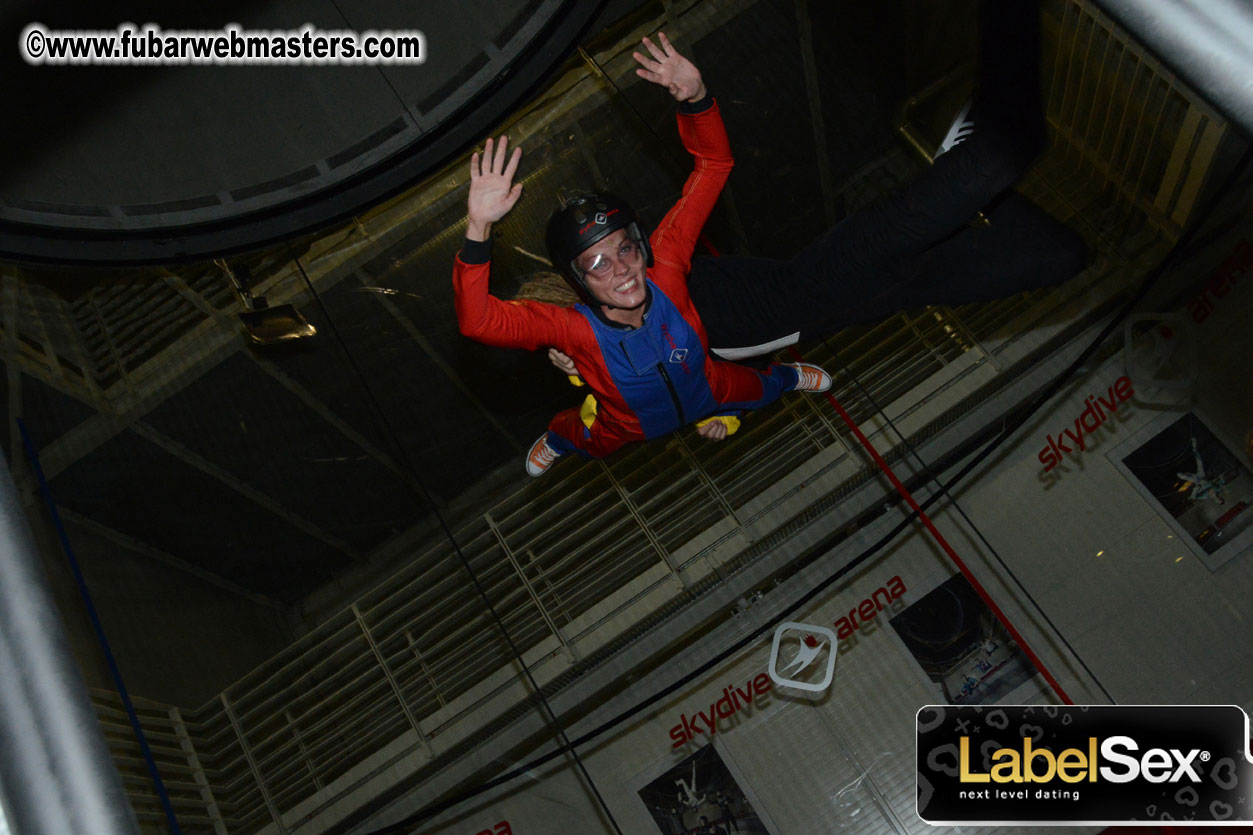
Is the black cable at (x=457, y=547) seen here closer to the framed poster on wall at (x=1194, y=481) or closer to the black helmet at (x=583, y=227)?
the black helmet at (x=583, y=227)

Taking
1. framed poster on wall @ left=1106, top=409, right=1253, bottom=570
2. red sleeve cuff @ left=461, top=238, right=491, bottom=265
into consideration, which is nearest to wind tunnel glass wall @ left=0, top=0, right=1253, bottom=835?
framed poster on wall @ left=1106, top=409, right=1253, bottom=570

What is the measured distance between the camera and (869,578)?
2.38 metres

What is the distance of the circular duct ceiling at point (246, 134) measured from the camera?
2.38 m

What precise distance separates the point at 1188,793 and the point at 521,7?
231 centimetres

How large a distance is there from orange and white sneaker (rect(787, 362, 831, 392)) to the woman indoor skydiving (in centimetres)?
16

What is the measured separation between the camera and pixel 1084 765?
2.22 meters

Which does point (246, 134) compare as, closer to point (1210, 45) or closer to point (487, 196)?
point (487, 196)

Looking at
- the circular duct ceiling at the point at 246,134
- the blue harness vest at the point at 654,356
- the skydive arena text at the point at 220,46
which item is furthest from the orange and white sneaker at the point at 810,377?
the skydive arena text at the point at 220,46

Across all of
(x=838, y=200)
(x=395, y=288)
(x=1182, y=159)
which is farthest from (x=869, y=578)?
(x=395, y=288)

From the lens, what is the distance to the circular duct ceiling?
2.38 meters

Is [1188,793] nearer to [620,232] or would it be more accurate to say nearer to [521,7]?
[620,232]

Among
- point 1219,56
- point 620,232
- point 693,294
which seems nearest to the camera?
point 1219,56

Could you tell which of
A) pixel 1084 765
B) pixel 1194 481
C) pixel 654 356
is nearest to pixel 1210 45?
pixel 654 356

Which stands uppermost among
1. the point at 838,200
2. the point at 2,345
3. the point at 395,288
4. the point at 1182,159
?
the point at 2,345
